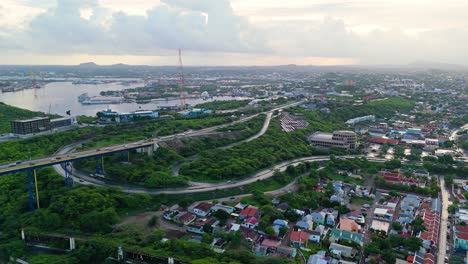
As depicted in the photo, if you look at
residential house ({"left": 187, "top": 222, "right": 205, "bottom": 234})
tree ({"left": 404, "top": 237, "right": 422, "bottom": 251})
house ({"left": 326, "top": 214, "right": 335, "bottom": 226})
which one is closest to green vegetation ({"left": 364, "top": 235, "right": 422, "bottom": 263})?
tree ({"left": 404, "top": 237, "right": 422, "bottom": 251})

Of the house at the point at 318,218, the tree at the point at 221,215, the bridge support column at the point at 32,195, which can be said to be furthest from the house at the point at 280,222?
the bridge support column at the point at 32,195

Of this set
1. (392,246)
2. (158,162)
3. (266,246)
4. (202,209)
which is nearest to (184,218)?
(202,209)

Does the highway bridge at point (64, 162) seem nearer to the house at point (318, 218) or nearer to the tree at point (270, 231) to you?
the tree at point (270, 231)

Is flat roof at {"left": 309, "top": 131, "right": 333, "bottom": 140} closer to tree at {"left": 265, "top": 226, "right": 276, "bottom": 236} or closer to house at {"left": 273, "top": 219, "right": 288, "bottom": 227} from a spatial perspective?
house at {"left": 273, "top": 219, "right": 288, "bottom": 227}

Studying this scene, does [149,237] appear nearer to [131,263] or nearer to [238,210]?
[131,263]

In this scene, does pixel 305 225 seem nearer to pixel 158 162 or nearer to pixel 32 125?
pixel 158 162
